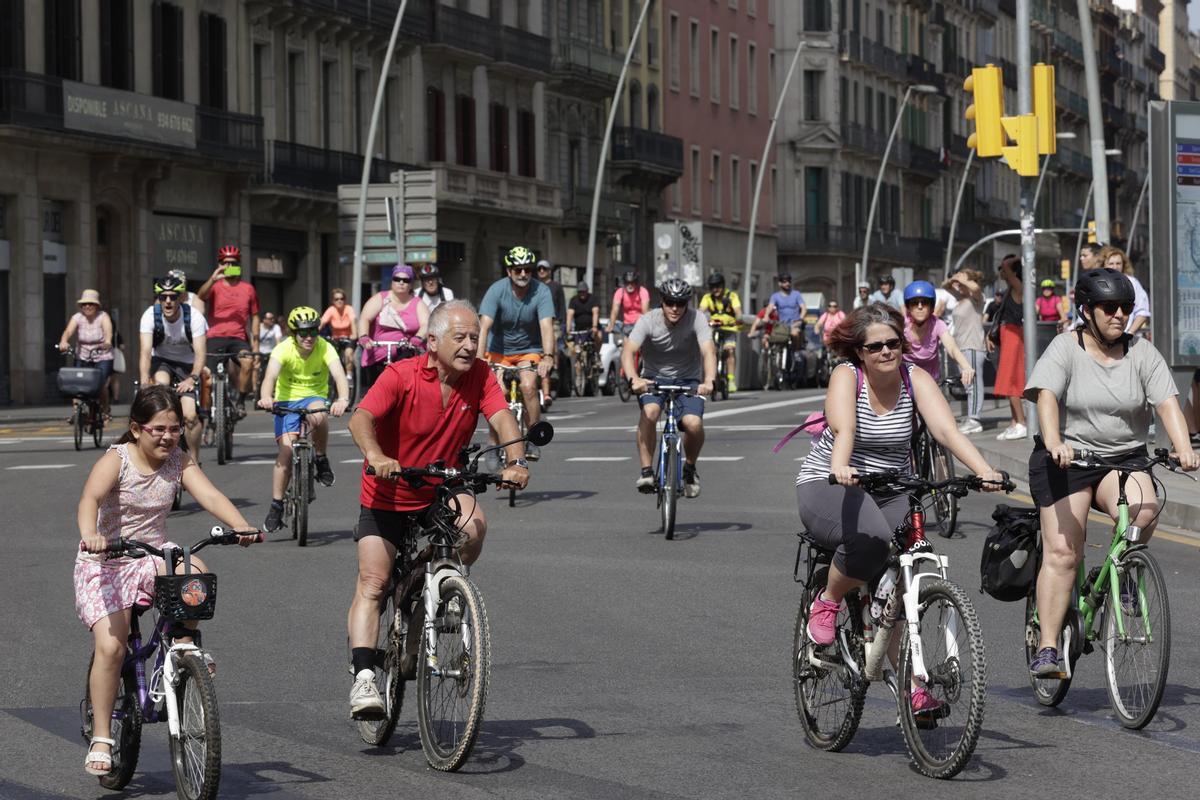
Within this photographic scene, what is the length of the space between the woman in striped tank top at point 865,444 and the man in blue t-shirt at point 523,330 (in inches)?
398

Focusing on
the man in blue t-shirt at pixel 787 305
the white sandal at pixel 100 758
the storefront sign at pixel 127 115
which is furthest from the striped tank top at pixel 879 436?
the storefront sign at pixel 127 115

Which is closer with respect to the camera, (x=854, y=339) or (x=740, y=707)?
(x=854, y=339)

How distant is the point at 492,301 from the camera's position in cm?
1836

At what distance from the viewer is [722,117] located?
80.9 m

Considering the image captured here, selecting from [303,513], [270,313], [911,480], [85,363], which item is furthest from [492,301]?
[270,313]

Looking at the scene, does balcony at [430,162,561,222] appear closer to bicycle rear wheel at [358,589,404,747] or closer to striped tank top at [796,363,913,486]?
bicycle rear wheel at [358,589,404,747]

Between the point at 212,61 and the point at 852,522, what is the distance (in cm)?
4068

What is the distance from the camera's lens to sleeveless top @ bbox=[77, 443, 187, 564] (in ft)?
25.2

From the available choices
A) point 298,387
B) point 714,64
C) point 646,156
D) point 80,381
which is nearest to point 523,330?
point 298,387

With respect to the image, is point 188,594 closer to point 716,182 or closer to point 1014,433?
point 1014,433

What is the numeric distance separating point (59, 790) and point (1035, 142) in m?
15.5

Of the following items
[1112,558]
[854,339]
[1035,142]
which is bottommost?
[1112,558]

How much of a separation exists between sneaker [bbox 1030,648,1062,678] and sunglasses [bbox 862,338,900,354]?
149 centimetres

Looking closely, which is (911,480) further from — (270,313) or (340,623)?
(270,313)
